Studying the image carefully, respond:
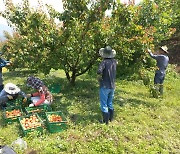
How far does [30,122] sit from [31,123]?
87 mm

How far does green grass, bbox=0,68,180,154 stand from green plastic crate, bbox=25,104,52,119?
21.7 inches

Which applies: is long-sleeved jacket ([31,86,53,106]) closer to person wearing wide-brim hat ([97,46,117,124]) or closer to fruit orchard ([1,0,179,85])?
fruit orchard ([1,0,179,85])

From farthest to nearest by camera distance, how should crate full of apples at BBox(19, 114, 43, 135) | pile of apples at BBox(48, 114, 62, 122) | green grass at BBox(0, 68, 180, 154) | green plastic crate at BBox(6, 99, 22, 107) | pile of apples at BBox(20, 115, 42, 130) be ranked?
green plastic crate at BBox(6, 99, 22, 107), pile of apples at BBox(48, 114, 62, 122), pile of apples at BBox(20, 115, 42, 130), crate full of apples at BBox(19, 114, 43, 135), green grass at BBox(0, 68, 180, 154)

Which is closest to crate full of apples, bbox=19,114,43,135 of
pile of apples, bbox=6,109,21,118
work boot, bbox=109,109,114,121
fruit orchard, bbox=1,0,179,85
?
pile of apples, bbox=6,109,21,118

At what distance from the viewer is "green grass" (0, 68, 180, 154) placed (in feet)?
21.7

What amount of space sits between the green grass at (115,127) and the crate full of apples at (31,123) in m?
0.19

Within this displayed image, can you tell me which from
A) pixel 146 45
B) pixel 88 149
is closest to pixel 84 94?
pixel 146 45

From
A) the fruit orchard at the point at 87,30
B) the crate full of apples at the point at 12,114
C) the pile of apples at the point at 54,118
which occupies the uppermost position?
the fruit orchard at the point at 87,30

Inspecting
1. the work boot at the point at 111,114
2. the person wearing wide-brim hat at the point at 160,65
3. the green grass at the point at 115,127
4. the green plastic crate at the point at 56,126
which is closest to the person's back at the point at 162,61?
the person wearing wide-brim hat at the point at 160,65

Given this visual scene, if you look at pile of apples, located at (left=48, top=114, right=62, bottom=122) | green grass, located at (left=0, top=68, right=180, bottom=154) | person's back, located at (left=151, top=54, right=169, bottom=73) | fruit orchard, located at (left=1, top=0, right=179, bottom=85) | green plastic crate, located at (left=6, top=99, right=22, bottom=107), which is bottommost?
green grass, located at (left=0, top=68, right=180, bottom=154)

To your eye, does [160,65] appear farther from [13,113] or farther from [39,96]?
[13,113]

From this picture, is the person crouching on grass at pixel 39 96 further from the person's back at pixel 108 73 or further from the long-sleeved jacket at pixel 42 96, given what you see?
the person's back at pixel 108 73

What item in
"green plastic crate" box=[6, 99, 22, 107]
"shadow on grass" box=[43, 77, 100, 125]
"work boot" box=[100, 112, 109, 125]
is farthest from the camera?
"green plastic crate" box=[6, 99, 22, 107]

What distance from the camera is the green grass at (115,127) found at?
662cm
